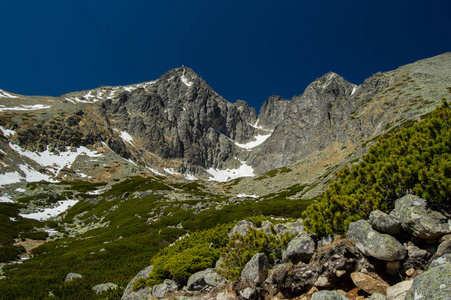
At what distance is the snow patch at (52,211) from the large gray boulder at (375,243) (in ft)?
206

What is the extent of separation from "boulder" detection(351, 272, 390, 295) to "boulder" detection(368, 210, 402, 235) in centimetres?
139

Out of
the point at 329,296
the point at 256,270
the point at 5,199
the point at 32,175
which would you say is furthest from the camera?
the point at 32,175

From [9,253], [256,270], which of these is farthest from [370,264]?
[9,253]

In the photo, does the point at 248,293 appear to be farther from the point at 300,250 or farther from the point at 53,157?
the point at 53,157

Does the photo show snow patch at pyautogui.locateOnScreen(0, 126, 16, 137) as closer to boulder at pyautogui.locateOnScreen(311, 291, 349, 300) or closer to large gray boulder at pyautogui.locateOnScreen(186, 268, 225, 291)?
large gray boulder at pyautogui.locateOnScreen(186, 268, 225, 291)

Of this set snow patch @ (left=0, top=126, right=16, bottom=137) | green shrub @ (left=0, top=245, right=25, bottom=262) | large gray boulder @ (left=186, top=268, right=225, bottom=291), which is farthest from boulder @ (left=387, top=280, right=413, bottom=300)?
snow patch @ (left=0, top=126, right=16, bottom=137)

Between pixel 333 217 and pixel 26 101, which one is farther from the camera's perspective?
pixel 26 101

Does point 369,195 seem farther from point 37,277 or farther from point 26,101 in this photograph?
point 26,101

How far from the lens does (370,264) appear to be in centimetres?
652

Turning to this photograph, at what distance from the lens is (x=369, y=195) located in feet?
25.6

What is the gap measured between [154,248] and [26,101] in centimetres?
20057

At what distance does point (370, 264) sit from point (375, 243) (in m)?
0.73

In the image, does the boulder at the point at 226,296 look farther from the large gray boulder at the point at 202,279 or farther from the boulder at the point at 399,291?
the boulder at the point at 399,291

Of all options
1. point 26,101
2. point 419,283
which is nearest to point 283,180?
point 419,283
